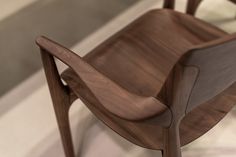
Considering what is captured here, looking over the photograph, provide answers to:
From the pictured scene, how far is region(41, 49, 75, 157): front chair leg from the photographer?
0.92 metres

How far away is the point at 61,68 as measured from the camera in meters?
1.56

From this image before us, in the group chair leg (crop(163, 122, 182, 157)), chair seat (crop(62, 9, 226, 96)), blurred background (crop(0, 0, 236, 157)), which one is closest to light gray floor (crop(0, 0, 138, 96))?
blurred background (crop(0, 0, 236, 157))

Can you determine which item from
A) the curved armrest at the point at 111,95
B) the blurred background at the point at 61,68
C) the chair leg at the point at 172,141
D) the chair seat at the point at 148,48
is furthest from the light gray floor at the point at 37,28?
the chair leg at the point at 172,141

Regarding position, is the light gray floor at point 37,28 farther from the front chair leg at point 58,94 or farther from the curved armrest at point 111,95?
the curved armrest at point 111,95

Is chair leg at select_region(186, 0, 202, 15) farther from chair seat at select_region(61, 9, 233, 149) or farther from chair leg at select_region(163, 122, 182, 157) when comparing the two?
chair leg at select_region(163, 122, 182, 157)

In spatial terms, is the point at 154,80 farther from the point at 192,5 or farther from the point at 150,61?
the point at 192,5

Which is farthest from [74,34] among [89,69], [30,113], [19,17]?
[89,69]

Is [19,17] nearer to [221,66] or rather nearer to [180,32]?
[180,32]

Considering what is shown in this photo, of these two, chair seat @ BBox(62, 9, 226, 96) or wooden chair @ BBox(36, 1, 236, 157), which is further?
chair seat @ BBox(62, 9, 226, 96)

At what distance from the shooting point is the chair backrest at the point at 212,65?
55cm

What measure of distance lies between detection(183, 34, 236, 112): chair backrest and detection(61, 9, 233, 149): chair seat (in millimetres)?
199

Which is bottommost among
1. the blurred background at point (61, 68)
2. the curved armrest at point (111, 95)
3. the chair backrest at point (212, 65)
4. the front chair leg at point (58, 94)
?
the blurred background at point (61, 68)

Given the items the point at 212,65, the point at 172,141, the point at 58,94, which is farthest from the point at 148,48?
the point at 212,65

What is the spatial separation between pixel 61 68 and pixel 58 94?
1.86ft
